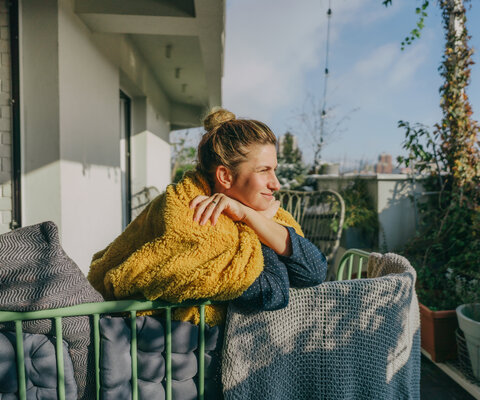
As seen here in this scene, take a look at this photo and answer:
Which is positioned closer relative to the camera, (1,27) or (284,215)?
(284,215)

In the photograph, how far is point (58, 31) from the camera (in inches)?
101

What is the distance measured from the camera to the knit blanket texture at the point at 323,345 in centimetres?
107

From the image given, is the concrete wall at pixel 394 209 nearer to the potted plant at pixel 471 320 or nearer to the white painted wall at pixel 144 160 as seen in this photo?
the potted plant at pixel 471 320

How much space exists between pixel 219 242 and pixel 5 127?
2239 millimetres

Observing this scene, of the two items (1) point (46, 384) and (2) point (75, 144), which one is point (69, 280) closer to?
(1) point (46, 384)

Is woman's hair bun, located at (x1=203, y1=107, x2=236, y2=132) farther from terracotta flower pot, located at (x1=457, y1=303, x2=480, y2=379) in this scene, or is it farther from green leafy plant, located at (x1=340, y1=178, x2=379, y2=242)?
green leafy plant, located at (x1=340, y1=178, x2=379, y2=242)

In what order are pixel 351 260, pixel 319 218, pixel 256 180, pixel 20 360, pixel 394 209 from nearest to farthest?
pixel 20 360, pixel 256 180, pixel 351 260, pixel 319 218, pixel 394 209

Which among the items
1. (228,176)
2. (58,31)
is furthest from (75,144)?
(228,176)

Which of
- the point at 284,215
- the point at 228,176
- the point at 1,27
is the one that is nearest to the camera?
the point at 228,176

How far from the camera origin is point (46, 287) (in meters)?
0.99

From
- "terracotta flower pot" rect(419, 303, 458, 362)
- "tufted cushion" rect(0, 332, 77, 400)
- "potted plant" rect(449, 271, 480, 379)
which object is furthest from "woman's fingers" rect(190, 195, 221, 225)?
"terracotta flower pot" rect(419, 303, 458, 362)

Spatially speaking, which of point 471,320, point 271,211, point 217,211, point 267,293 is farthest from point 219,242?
point 471,320

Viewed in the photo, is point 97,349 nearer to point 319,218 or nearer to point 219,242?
point 219,242

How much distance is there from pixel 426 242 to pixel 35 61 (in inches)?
150
